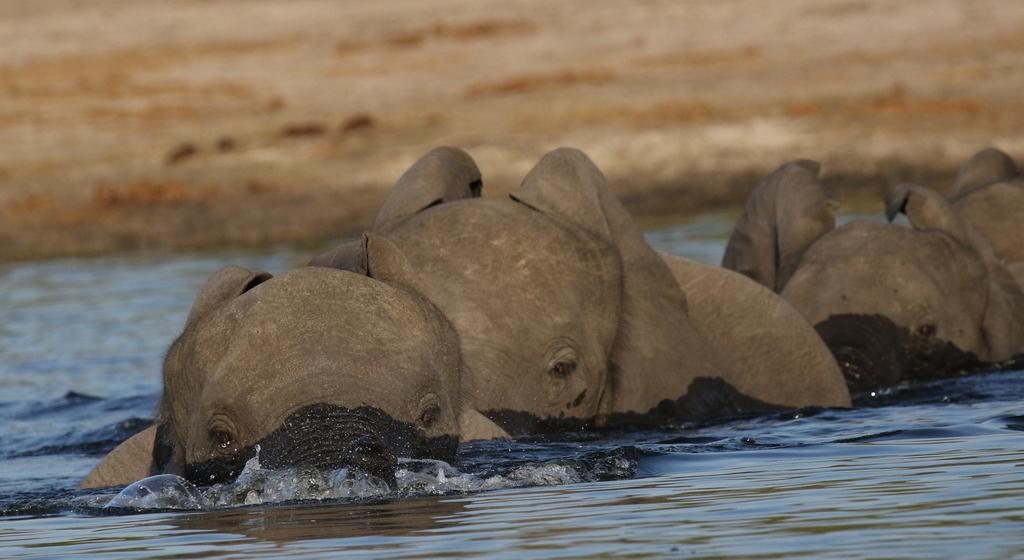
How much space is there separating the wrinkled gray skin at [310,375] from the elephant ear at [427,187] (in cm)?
192

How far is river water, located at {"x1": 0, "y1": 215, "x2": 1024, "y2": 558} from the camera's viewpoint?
18.3ft

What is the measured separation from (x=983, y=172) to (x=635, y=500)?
9.41 m

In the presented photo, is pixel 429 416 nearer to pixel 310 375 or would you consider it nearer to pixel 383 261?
pixel 310 375

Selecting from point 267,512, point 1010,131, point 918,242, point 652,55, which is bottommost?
point 267,512

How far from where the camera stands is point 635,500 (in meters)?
6.55

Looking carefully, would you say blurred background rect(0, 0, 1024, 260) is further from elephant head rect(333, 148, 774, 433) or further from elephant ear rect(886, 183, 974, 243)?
elephant head rect(333, 148, 774, 433)

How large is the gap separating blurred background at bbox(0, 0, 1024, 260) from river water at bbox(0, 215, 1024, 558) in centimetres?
1846

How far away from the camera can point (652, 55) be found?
3653 centimetres

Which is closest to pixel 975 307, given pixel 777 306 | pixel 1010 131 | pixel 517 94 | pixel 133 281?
pixel 777 306

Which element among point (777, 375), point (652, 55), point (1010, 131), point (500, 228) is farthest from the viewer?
point (652, 55)

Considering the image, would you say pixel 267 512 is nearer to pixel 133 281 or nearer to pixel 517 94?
pixel 133 281

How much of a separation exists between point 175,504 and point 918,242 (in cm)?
704

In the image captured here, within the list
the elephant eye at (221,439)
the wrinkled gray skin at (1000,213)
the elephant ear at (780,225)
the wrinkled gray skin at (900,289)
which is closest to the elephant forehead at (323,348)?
the elephant eye at (221,439)

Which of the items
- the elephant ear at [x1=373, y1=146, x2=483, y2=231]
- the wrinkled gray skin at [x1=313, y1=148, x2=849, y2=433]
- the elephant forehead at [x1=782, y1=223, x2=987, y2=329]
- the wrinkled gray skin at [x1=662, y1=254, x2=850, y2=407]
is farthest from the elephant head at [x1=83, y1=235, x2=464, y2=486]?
the elephant forehead at [x1=782, y1=223, x2=987, y2=329]
